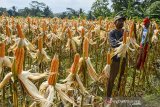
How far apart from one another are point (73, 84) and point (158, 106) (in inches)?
152

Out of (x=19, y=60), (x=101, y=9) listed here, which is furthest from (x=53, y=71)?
(x=101, y=9)

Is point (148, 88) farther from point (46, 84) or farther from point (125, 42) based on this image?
point (46, 84)

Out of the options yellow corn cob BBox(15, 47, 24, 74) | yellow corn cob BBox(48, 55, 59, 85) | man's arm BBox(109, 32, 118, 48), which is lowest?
man's arm BBox(109, 32, 118, 48)

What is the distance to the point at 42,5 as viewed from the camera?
93.9 metres

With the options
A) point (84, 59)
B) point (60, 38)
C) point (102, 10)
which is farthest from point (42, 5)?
point (84, 59)

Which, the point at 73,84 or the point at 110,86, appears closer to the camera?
the point at 73,84

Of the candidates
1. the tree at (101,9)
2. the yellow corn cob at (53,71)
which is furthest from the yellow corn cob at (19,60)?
the tree at (101,9)

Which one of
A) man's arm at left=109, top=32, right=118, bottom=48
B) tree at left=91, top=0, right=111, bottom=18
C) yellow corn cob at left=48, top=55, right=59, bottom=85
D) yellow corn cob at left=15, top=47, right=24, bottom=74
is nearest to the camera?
yellow corn cob at left=15, top=47, right=24, bottom=74

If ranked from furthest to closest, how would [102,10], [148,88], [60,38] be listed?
1. [102,10]
2. [60,38]
3. [148,88]

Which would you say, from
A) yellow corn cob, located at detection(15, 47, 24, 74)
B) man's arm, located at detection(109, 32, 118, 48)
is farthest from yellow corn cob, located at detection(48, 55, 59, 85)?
man's arm, located at detection(109, 32, 118, 48)

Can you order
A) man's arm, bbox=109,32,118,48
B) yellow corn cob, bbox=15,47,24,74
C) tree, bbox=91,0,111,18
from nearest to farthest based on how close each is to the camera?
yellow corn cob, bbox=15,47,24,74 < man's arm, bbox=109,32,118,48 < tree, bbox=91,0,111,18

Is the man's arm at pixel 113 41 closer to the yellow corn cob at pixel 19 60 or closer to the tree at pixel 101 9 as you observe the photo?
the yellow corn cob at pixel 19 60

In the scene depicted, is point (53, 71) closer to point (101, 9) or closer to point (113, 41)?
point (113, 41)

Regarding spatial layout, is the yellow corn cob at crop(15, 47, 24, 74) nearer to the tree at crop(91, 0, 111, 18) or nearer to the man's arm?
the man's arm
